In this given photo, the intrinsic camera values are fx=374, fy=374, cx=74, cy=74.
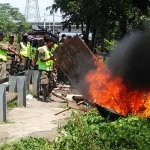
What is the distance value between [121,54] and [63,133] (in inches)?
147

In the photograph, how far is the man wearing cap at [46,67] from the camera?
11.9m

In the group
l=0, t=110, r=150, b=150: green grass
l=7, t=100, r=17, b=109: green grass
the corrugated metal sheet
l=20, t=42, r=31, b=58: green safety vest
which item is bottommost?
l=7, t=100, r=17, b=109: green grass

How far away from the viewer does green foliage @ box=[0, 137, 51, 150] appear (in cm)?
616

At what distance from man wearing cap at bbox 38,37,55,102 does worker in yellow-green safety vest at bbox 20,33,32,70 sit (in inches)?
135

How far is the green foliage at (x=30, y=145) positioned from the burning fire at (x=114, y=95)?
2422mm

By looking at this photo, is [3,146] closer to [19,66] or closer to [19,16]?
[19,66]

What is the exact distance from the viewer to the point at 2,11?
4897cm

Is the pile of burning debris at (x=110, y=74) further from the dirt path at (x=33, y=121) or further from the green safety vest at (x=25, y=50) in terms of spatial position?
the green safety vest at (x=25, y=50)

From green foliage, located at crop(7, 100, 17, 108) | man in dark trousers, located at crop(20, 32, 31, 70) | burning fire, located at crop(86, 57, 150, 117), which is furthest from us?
man in dark trousers, located at crop(20, 32, 31, 70)

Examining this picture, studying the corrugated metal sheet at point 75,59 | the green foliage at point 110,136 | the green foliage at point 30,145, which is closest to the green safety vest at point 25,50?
the corrugated metal sheet at point 75,59

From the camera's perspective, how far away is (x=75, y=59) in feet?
30.9

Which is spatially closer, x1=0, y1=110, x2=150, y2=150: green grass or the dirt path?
x1=0, y1=110, x2=150, y2=150: green grass

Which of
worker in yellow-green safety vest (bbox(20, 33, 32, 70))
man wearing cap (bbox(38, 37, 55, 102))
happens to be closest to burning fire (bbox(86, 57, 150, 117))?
man wearing cap (bbox(38, 37, 55, 102))

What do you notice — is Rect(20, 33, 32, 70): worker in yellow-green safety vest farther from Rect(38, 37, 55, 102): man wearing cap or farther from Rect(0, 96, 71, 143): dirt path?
Rect(0, 96, 71, 143): dirt path
